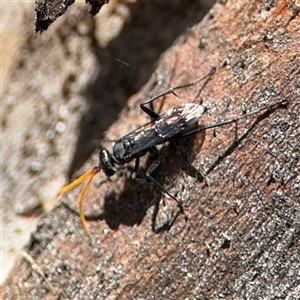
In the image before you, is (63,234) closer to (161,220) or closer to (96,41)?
(161,220)

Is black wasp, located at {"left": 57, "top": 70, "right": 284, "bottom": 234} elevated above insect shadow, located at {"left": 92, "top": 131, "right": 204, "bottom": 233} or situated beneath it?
elevated above

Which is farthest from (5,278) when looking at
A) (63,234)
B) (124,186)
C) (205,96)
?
(205,96)

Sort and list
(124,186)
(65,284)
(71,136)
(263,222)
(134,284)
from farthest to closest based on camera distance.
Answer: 1. (71,136)
2. (124,186)
3. (65,284)
4. (134,284)
5. (263,222)

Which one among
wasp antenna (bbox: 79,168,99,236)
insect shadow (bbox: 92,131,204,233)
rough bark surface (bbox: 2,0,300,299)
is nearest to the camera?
rough bark surface (bbox: 2,0,300,299)

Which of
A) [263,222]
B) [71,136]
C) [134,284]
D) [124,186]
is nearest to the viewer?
[263,222]

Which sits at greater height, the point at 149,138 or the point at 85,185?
the point at 85,185

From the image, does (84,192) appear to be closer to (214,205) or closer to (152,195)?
(152,195)

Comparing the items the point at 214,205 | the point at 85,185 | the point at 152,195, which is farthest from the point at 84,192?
the point at 214,205
